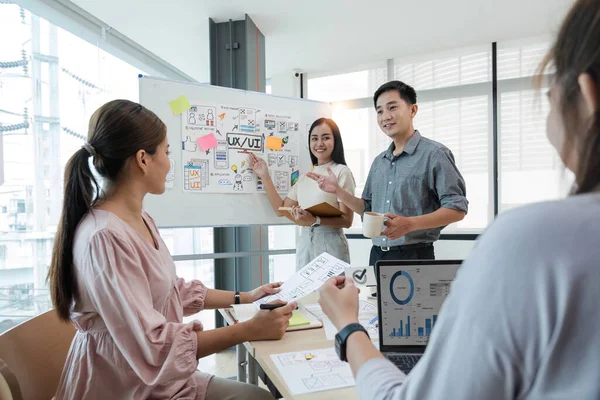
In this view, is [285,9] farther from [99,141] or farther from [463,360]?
[463,360]

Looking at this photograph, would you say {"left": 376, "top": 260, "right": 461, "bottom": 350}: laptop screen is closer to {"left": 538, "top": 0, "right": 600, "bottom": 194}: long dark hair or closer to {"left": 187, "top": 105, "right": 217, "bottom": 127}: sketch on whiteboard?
{"left": 538, "top": 0, "right": 600, "bottom": 194}: long dark hair

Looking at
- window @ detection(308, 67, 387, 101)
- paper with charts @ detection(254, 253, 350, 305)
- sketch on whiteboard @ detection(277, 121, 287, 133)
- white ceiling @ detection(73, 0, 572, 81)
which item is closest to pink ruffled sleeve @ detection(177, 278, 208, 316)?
paper with charts @ detection(254, 253, 350, 305)

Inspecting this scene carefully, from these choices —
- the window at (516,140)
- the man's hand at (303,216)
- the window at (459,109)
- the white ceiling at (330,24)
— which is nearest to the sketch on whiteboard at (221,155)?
the man's hand at (303,216)

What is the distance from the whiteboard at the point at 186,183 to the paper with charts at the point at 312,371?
158 centimetres

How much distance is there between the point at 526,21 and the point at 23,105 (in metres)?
3.88

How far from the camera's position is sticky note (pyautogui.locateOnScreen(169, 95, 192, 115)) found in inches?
94.9

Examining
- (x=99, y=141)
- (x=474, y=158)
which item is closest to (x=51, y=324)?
(x=99, y=141)

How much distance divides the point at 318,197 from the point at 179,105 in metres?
1.06

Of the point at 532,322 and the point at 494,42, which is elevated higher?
the point at 494,42

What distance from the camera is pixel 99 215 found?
1.08 m

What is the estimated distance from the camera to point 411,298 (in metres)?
1.04

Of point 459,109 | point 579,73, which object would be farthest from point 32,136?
point 459,109

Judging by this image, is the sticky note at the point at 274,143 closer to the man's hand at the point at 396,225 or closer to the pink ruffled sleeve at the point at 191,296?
the man's hand at the point at 396,225

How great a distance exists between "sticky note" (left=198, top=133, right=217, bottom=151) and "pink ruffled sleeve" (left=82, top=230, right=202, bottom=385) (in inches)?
60.8
